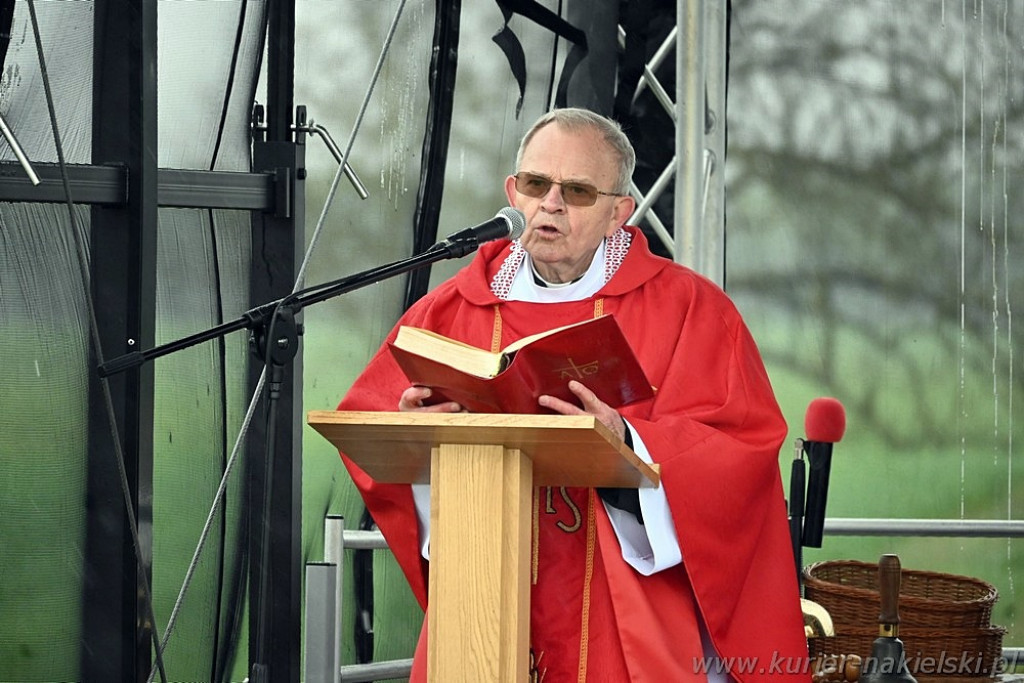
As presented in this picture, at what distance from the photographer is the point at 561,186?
287cm

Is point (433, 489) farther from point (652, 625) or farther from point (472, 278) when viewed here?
point (472, 278)

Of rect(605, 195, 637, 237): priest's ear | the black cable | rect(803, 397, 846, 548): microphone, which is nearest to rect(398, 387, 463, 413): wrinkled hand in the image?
rect(605, 195, 637, 237): priest's ear

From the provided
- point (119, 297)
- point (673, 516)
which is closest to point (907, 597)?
point (673, 516)

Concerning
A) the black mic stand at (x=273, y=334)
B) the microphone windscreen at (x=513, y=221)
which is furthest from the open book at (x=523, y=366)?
the microphone windscreen at (x=513, y=221)

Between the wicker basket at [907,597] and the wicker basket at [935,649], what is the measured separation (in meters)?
0.02

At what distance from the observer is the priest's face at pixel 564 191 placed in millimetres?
2867

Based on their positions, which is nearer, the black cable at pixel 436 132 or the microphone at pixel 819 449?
the microphone at pixel 819 449

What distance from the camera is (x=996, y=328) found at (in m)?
6.41

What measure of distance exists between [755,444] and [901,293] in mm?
3871

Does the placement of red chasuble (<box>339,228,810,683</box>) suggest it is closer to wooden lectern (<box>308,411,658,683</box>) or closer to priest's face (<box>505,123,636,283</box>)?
priest's face (<box>505,123,636,283</box>)

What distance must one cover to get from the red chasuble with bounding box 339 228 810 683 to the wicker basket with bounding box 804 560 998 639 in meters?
1.22

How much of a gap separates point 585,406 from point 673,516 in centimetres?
47

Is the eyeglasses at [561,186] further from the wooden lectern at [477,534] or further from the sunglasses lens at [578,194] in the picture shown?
the wooden lectern at [477,534]

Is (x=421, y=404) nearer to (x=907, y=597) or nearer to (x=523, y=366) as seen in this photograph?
(x=523, y=366)
